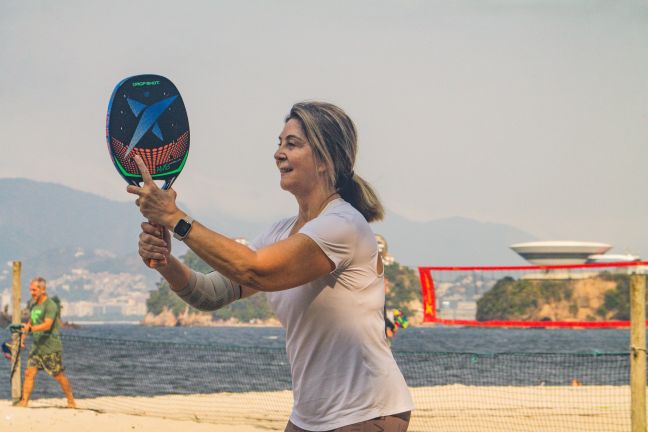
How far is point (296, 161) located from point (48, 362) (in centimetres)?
1210

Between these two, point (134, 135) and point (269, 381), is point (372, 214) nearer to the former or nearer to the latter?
point (134, 135)

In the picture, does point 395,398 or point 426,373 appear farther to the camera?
point 426,373

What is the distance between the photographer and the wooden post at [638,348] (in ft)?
31.6

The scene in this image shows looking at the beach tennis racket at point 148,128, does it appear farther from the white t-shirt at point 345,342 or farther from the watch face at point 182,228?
the white t-shirt at point 345,342

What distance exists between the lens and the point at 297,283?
3.23 m

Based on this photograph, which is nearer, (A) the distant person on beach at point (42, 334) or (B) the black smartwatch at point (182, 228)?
(B) the black smartwatch at point (182, 228)

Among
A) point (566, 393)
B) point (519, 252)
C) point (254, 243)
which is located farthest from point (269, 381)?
point (519, 252)

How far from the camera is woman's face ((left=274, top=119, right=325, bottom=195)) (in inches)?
136

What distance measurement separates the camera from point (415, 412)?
54.9 ft

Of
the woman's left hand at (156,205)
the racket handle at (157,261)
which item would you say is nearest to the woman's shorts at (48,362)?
the racket handle at (157,261)

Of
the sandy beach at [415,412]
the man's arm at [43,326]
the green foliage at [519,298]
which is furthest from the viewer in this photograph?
the green foliage at [519,298]

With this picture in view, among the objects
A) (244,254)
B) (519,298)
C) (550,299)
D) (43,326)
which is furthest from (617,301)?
(244,254)

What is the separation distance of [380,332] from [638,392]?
7123mm

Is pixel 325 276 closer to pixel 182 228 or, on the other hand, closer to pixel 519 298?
pixel 182 228
